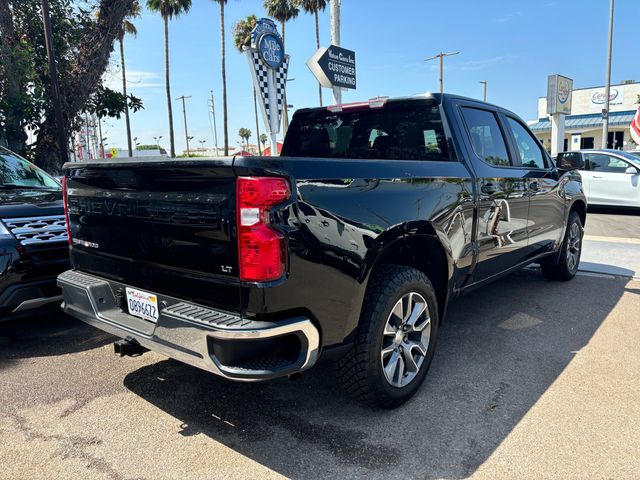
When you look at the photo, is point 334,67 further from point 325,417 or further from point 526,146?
point 325,417

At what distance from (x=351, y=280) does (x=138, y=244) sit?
3.76 ft

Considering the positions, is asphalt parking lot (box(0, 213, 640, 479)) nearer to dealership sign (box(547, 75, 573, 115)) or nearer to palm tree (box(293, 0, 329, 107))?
dealership sign (box(547, 75, 573, 115))

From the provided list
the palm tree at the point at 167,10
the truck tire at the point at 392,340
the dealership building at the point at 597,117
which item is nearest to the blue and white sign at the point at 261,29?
the truck tire at the point at 392,340

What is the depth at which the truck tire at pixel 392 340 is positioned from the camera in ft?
8.56

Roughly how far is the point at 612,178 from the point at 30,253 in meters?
11.6

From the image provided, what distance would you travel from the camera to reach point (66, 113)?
10.3 m

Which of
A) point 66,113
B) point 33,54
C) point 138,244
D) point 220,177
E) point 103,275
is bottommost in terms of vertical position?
point 103,275

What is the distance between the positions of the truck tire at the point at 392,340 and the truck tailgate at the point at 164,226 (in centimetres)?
79

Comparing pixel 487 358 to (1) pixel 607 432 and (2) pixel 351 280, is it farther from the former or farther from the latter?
(2) pixel 351 280

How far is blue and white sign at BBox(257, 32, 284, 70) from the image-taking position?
8.83 metres

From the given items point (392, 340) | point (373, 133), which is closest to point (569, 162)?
point (373, 133)

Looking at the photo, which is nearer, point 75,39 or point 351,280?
point 351,280

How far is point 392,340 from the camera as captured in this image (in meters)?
2.82

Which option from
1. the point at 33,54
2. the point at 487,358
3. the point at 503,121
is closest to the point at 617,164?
the point at 503,121
